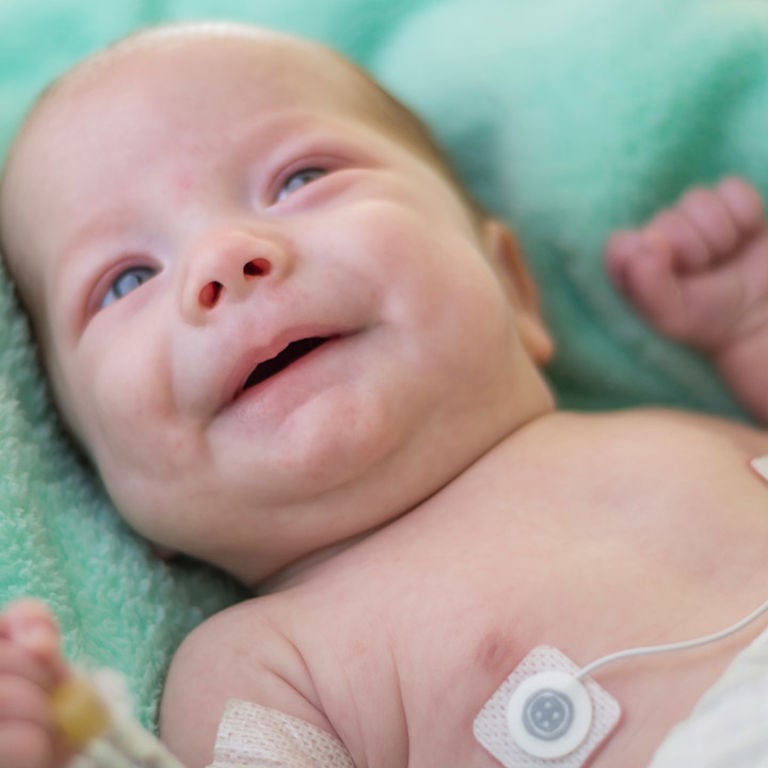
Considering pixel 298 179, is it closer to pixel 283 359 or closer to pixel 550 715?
pixel 283 359

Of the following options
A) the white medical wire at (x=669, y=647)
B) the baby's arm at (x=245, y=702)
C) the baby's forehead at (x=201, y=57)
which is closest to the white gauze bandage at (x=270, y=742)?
the baby's arm at (x=245, y=702)

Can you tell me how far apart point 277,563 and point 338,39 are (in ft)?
2.99

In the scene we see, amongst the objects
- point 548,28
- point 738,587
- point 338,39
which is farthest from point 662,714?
point 338,39

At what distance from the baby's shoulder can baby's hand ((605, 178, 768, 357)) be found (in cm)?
73

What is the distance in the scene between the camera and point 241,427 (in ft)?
3.67

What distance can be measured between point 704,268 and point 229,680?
910 millimetres

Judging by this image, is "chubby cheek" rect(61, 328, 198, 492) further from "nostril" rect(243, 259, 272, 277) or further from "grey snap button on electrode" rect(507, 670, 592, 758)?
"grey snap button on electrode" rect(507, 670, 592, 758)

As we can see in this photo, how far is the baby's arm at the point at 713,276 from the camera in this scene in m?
1.54

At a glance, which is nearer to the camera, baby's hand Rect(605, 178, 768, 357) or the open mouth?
the open mouth

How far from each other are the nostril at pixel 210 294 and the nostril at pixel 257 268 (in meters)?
0.03

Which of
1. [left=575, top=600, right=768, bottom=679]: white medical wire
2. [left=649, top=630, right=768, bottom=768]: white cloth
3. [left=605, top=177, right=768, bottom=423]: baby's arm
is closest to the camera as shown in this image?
[left=649, top=630, right=768, bottom=768]: white cloth

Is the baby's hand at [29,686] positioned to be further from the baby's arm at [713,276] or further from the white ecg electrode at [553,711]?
the baby's arm at [713,276]

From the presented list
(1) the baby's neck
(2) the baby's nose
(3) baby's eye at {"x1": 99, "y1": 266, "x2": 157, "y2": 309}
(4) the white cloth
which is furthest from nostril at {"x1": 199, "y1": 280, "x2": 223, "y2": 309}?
(4) the white cloth

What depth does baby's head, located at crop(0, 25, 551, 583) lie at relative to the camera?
1.10m
